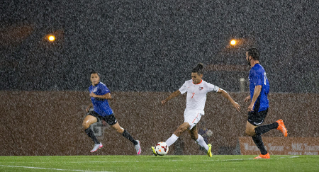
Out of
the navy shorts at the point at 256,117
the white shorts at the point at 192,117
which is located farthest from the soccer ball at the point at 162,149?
the navy shorts at the point at 256,117

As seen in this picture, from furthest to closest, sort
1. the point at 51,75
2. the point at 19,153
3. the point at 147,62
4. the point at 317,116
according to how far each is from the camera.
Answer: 1. the point at 147,62
2. the point at 51,75
3. the point at 317,116
4. the point at 19,153

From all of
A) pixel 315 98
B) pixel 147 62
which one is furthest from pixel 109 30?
pixel 315 98

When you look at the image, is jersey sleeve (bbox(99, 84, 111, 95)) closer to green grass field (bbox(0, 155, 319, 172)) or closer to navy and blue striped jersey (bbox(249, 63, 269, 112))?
green grass field (bbox(0, 155, 319, 172))

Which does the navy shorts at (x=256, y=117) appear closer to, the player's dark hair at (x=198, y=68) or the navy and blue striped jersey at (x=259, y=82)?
the navy and blue striped jersey at (x=259, y=82)

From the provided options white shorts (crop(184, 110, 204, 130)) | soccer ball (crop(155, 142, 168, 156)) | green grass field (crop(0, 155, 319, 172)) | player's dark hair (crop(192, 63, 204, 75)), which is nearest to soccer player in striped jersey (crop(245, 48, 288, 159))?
green grass field (crop(0, 155, 319, 172))

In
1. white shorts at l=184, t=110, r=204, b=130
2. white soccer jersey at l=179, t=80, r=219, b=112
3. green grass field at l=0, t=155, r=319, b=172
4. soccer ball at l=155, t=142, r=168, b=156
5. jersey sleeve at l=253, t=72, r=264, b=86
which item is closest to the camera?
green grass field at l=0, t=155, r=319, b=172

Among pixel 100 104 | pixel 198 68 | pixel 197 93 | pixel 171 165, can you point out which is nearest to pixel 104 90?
pixel 100 104

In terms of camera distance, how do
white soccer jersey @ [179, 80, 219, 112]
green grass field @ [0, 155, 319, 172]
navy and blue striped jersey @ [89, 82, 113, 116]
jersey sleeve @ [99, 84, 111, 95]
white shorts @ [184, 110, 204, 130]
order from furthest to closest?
navy and blue striped jersey @ [89, 82, 113, 116]
jersey sleeve @ [99, 84, 111, 95]
white soccer jersey @ [179, 80, 219, 112]
white shorts @ [184, 110, 204, 130]
green grass field @ [0, 155, 319, 172]

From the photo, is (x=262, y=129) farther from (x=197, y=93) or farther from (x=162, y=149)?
(x=162, y=149)

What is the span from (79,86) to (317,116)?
1251cm

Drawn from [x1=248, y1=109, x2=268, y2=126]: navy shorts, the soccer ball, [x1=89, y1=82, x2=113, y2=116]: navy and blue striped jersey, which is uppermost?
[x1=89, y1=82, x2=113, y2=116]: navy and blue striped jersey

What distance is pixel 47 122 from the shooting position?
17.0 m

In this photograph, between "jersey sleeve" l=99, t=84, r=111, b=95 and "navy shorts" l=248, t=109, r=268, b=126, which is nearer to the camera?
"navy shorts" l=248, t=109, r=268, b=126

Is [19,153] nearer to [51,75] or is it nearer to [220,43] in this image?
[51,75]
